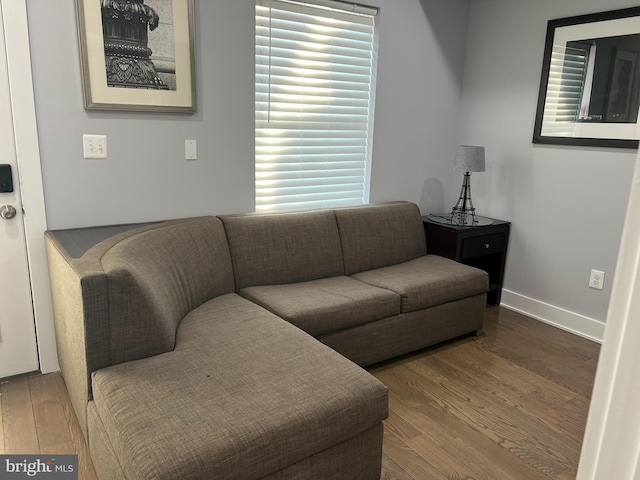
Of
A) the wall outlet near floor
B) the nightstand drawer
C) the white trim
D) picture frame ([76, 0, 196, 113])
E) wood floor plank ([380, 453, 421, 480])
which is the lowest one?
wood floor plank ([380, 453, 421, 480])

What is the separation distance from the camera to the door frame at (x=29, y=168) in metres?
2.10

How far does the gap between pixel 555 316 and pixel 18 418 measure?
10.7 feet

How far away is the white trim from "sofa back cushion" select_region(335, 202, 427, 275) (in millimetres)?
2604

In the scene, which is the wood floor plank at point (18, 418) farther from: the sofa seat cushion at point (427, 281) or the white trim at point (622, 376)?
the white trim at point (622, 376)

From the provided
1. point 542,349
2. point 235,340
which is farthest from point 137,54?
point 542,349

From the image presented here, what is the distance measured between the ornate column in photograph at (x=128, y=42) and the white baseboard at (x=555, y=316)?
2.92m

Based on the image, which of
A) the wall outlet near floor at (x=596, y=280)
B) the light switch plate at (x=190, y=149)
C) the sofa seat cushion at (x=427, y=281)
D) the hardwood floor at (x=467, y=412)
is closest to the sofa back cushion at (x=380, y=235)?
the sofa seat cushion at (x=427, y=281)

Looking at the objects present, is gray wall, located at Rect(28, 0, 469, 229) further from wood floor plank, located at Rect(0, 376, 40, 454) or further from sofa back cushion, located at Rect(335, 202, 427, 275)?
wood floor plank, located at Rect(0, 376, 40, 454)

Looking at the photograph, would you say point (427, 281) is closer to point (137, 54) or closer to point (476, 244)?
point (476, 244)

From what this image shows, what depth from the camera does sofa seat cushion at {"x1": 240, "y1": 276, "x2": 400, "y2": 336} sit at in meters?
2.35

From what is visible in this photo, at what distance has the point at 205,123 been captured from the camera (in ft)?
8.71

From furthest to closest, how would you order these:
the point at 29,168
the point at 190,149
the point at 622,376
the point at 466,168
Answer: the point at 466,168 < the point at 190,149 < the point at 29,168 < the point at 622,376

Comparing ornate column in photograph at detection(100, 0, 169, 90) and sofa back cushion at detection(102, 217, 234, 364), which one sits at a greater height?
ornate column in photograph at detection(100, 0, 169, 90)

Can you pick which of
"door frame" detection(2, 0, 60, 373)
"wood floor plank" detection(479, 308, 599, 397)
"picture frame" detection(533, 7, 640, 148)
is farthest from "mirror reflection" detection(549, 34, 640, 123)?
"door frame" detection(2, 0, 60, 373)
